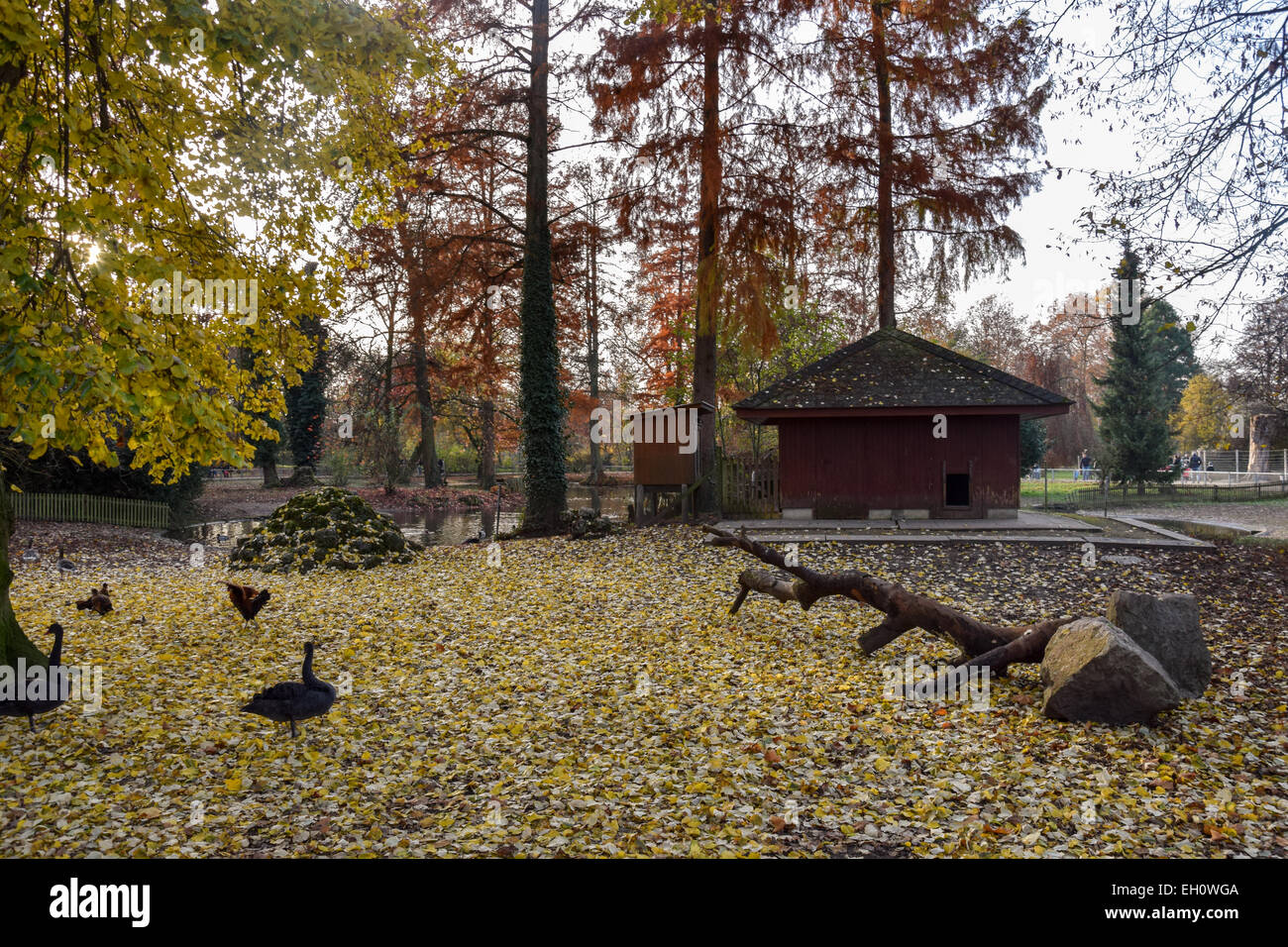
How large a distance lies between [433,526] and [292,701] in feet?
63.0

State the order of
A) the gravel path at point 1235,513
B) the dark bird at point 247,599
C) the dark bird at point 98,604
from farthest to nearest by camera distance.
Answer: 1. the gravel path at point 1235,513
2. the dark bird at point 98,604
3. the dark bird at point 247,599

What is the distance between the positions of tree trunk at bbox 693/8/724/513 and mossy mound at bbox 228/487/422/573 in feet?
23.0

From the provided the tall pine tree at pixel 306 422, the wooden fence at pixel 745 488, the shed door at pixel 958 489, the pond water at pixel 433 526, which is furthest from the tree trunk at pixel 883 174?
the tall pine tree at pixel 306 422

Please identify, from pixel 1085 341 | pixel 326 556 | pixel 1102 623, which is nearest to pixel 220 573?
pixel 326 556

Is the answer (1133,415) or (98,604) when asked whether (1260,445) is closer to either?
(1133,415)

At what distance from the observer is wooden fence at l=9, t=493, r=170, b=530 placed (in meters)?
18.2

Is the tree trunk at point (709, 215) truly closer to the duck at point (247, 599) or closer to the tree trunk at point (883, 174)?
the tree trunk at point (883, 174)

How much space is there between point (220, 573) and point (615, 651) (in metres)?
8.59

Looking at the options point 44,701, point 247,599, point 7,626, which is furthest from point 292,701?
point 247,599

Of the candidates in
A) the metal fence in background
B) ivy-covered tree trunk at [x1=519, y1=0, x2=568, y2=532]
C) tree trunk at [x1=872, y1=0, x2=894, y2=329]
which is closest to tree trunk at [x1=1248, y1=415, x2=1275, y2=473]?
the metal fence in background

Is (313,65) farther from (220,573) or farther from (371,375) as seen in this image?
(371,375)

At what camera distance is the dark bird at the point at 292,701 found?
17.0ft

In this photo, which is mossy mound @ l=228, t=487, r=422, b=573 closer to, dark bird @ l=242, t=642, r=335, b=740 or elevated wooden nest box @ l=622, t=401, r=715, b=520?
elevated wooden nest box @ l=622, t=401, r=715, b=520

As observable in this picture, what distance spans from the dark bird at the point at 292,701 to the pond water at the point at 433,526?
33.8 ft
